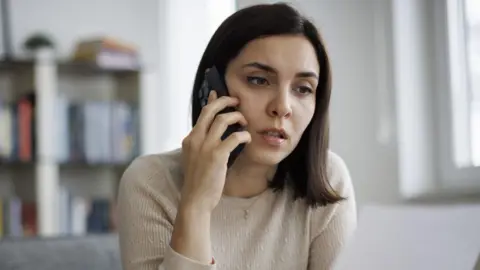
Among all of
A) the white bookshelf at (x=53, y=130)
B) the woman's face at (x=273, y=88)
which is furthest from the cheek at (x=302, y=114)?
the white bookshelf at (x=53, y=130)

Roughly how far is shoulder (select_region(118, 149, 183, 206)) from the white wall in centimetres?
82

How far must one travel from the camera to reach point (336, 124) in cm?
206

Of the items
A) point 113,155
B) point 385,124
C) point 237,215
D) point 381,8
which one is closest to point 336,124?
point 385,124

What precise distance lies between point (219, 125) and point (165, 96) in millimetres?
2746

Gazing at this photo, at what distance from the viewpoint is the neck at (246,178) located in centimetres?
123

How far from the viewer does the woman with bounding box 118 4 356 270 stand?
1076mm

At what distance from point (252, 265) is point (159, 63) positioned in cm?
271

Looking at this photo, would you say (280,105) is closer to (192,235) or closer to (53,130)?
(192,235)

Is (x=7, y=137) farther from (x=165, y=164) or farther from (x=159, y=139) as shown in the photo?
(x=165, y=164)

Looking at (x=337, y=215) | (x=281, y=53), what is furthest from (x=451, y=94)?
(x=281, y=53)

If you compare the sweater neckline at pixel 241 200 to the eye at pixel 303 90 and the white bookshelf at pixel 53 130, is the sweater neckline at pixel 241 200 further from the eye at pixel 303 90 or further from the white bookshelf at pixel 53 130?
the white bookshelf at pixel 53 130

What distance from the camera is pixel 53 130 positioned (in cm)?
327

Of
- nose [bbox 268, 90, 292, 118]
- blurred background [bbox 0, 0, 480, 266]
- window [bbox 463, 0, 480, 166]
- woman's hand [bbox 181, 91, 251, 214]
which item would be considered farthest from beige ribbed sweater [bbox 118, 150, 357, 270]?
window [bbox 463, 0, 480, 166]

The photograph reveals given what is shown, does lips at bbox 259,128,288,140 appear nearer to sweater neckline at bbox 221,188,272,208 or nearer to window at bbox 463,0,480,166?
sweater neckline at bbox 221,188,272,208
